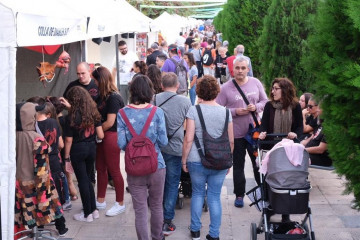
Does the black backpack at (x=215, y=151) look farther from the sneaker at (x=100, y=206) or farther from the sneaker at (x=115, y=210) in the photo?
the sneaker at (x=100, y=206)

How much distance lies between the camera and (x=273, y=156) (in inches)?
200

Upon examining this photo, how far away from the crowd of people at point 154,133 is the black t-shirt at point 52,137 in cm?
1

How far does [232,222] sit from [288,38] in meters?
4.28

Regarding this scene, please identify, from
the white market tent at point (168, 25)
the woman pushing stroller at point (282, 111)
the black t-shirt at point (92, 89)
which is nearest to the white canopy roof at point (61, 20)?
the black t-shirt at point (92, 89)

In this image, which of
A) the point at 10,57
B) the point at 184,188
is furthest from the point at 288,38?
the point at 10,57

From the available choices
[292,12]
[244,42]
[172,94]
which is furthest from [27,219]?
[244,42]

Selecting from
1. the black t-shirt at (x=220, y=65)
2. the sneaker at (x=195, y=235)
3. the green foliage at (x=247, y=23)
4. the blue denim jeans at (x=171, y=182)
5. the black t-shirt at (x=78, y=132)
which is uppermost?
the green foliage at (x=247, y=23)

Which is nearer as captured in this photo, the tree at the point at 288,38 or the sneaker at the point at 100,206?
the sneaker at the point at 100,206

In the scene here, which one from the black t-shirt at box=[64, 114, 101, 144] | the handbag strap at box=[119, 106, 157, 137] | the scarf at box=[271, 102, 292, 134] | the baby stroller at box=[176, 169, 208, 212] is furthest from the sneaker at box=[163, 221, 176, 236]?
the scarf at box=[271, 102, 292, 134]

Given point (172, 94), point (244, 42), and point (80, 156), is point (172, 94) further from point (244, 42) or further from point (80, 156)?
point (244, 42)

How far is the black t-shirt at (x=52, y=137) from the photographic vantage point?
563 cm

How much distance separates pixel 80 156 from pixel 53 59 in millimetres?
2564

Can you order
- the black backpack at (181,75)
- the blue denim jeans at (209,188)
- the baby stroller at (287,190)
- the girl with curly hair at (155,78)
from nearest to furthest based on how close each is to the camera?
the baby stroller at (287,190) → the blue denim jeans at (209,188) → the girl with curly hair at (155,78) → the black backpack at (181,75)

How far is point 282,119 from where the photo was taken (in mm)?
6355
